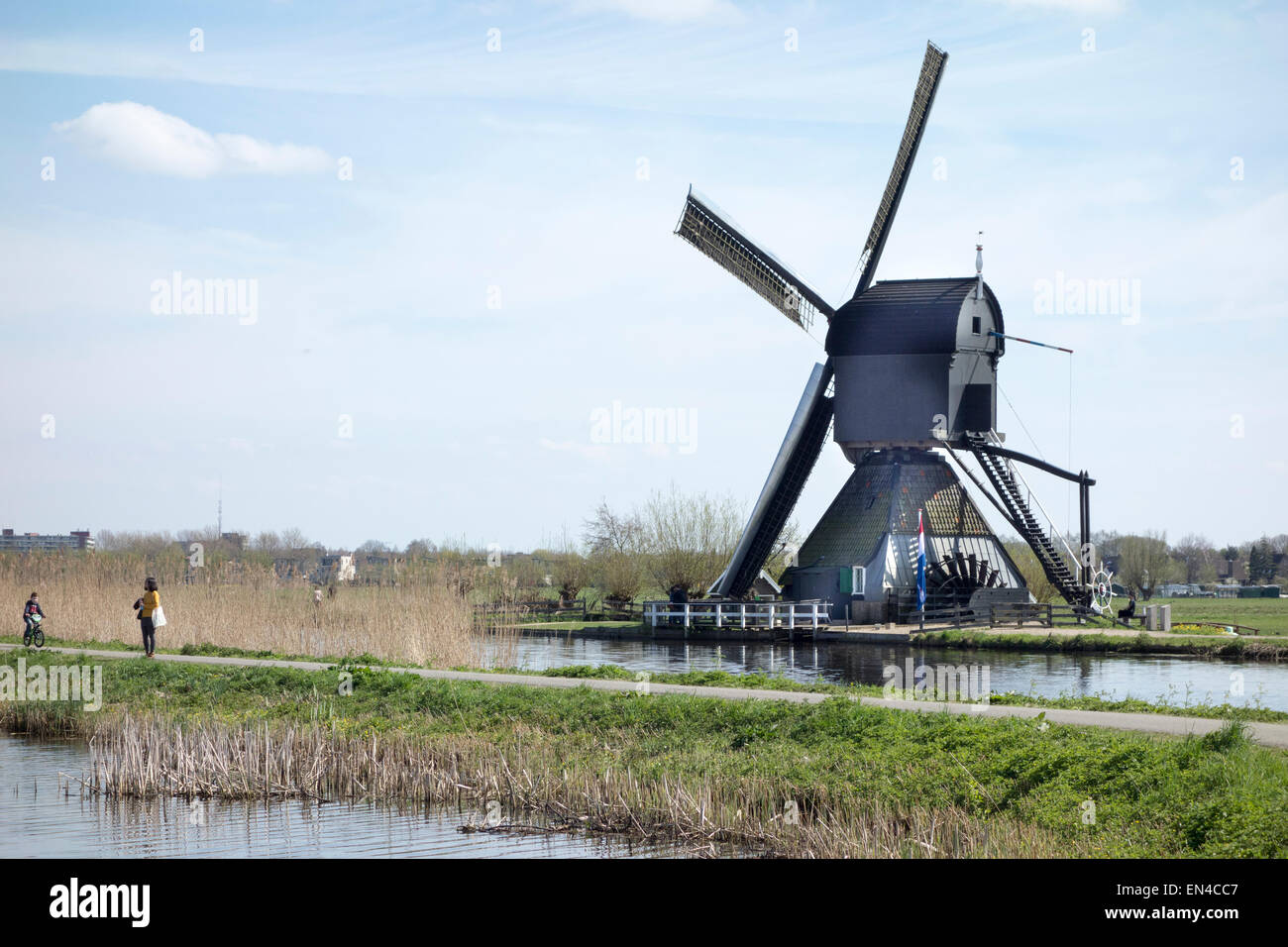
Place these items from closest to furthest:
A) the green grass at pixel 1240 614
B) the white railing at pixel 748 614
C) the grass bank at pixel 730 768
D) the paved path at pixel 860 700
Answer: the grass bank at pixel 730 768, the paved path at pixel 860 700, the green grass at pixel 1240 614, the white railing at pixel 748 614

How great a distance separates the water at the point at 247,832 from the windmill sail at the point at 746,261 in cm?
2678

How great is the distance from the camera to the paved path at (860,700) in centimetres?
1339

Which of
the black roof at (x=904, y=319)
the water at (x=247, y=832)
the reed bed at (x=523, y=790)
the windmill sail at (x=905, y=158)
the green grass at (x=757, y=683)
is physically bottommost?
→ the water at (x=247, y=832)

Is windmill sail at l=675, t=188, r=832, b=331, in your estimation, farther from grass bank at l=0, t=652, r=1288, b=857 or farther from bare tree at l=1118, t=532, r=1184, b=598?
bare tree at l=1118, t=532, r=1184, b=598

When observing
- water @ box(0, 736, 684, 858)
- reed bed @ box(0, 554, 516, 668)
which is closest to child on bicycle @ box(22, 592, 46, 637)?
reed bed @ box(0, 554, 516, 668)

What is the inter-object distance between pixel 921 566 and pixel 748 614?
5.45m

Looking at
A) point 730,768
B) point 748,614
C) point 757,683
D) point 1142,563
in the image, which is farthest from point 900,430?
point 1142,563

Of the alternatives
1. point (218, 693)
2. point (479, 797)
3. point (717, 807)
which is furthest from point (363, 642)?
point (717, 807)

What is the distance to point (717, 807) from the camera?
11734mm

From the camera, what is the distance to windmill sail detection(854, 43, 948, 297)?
36.9 metres

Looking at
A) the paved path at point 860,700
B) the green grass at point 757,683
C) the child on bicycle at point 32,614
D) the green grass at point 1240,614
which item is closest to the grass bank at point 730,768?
the paved path at point 860,700

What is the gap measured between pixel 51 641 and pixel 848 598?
21890 millimetres

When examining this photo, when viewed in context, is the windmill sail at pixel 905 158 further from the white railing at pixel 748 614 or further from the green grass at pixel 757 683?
the green grass at pixel 757 683

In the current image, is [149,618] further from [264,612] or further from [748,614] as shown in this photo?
[748,614]
